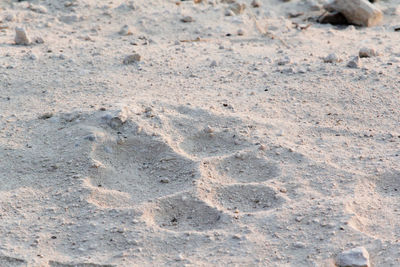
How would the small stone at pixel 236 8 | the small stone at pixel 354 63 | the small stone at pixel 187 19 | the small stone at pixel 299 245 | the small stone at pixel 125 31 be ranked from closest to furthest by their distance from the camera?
the small stone at pixel 299 245
the small stone at pixel 354 63
the small stone at pixel 125 31
the small stone at pixel 187 19
the small stone at pixel 236 8

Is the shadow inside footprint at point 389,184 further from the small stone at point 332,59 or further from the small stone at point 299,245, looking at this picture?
the small stone at point 332,59

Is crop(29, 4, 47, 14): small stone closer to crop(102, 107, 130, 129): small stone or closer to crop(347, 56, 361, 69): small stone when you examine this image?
crop(102, 107, 130, 129): small stone

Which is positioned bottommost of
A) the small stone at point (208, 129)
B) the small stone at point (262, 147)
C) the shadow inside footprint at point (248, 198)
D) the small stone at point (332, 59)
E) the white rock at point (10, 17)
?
the white rock at point (10, 17)

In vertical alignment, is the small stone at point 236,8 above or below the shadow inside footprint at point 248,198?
above

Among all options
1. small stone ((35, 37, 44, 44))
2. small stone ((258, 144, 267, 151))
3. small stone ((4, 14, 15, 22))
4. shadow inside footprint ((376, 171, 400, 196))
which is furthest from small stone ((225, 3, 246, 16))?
shadow inside footprint ((376, 171, 400, 196))

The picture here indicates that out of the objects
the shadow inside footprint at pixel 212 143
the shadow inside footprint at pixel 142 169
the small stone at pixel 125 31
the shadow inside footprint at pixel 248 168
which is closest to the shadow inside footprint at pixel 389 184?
the shadow inside footprint at pixel 248 168

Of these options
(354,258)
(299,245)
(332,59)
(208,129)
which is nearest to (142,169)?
(208,129)
